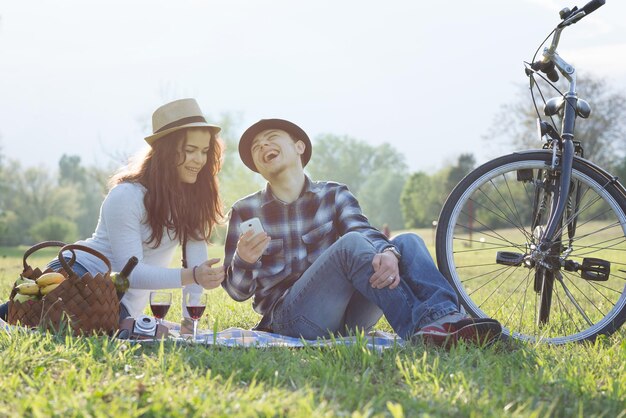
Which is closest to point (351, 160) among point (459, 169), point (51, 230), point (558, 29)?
point (459, 169)

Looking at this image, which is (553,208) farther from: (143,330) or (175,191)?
(143,330)

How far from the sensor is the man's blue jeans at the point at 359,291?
12.1ft

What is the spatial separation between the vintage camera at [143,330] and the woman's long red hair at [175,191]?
2.05 feet

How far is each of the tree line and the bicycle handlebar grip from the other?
17372 mm

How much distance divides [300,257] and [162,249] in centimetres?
89

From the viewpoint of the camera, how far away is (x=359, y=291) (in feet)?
13.2

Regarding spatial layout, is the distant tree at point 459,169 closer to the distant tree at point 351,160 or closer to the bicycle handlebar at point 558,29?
the distant tree at point 351,160

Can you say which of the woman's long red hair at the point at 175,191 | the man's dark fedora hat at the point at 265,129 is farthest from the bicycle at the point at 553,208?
the woman's long red hair at the point at 175,191

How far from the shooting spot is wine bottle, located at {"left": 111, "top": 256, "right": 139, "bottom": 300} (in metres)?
3.96

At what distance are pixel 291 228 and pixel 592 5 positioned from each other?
2.25 metres

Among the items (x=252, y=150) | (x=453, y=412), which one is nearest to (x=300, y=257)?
(x=252, y=150)

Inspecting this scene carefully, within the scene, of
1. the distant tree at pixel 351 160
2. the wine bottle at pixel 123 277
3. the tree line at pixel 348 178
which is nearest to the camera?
the wine bottle at pixel 123 277

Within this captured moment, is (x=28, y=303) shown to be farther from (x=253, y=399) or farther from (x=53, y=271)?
(x=253, y=399)

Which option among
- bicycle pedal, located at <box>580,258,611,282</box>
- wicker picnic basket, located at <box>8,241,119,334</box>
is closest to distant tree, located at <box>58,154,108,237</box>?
wicker picnic basket, located at <box>8,241,119,334</box>
